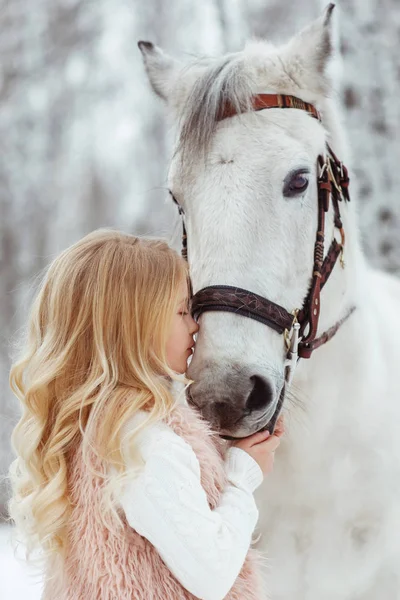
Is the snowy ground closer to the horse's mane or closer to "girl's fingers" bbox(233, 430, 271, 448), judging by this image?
"girl's fingers" bbox(233, 430, 271, 448)

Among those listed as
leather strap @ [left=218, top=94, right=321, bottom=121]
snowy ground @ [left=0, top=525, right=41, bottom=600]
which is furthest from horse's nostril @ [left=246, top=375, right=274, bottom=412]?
snowy ground @ [left=0, top=525, right=41, bottom=600]

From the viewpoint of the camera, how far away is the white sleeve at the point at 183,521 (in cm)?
84

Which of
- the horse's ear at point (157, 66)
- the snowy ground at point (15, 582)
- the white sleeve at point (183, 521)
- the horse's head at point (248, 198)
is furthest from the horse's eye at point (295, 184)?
the snowy ground at point (15, 582)

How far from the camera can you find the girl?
0.86 meters

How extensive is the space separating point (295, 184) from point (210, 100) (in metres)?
0.24

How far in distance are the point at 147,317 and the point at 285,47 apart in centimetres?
76

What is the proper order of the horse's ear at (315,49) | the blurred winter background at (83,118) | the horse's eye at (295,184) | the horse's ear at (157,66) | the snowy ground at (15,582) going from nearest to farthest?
the horse's eye at (295,184)
the horse's ear at (315,49)
the horse's ear at (157,66)
the snowy ground at (15,582)
the blurred winter background at (83,118)

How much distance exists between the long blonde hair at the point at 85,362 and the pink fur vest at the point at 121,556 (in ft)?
0.08

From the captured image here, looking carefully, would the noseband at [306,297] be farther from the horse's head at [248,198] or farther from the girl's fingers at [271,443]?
the girl's fingers at [271,443]

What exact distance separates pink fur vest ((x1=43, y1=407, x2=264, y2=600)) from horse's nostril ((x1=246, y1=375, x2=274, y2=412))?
14 cm

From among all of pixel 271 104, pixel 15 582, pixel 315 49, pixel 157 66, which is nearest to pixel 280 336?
pixel 271 104

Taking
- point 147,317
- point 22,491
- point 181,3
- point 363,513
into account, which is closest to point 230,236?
point 147,317

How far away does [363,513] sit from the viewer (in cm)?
149

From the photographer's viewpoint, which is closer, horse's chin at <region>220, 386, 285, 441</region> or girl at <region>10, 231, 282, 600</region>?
girl at <region>10, 231, 282, 600</region>
